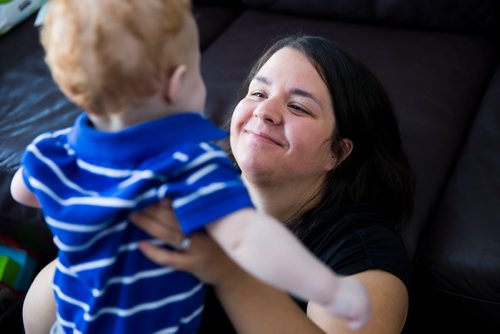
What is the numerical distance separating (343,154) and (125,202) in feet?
2.33

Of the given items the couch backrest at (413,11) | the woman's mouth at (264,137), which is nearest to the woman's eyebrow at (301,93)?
the woman's mouth at (264,137)

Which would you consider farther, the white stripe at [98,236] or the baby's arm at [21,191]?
the baby's arm at [21,191]

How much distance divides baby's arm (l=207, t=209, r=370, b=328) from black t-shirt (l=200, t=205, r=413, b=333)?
408mm

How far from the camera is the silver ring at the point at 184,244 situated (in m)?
0.80

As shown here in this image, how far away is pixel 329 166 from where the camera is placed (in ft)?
4.35

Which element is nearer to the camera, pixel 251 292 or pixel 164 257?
pixel 164 257

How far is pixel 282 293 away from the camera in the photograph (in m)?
0.99

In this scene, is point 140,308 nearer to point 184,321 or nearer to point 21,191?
point 184,321

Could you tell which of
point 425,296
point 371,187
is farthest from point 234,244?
point 425,296

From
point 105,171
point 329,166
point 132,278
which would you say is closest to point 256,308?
point 132,278

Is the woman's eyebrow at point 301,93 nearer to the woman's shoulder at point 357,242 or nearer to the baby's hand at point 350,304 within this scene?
the woman's shoulder at point 357,242

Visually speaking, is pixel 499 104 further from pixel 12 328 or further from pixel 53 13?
pixel 12 328

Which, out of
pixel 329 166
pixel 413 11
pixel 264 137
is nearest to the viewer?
pixel 264 137

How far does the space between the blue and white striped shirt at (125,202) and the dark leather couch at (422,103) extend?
64cm
